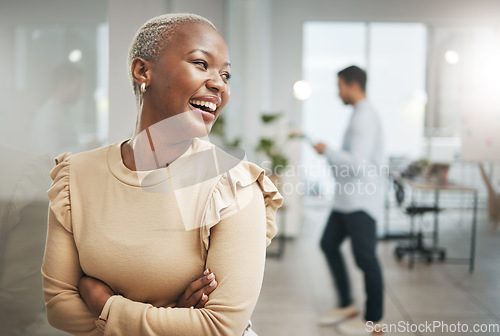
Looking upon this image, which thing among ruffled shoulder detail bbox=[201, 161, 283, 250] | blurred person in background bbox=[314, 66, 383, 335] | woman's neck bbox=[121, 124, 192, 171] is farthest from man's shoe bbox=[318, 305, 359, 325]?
woman's neck bbox=[121, 124, 192, 171]

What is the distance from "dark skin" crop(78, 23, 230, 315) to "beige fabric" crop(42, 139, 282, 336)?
24mm

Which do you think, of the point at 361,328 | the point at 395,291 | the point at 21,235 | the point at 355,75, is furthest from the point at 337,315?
the point at 21,235

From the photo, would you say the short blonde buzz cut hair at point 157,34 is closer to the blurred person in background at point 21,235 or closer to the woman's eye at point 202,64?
the woman's eye at point 202,64

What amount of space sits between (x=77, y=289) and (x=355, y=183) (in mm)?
1865

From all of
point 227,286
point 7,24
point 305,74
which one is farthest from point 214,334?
point 305,74

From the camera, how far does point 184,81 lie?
0.78 meters

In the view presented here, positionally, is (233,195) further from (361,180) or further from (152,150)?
(361,180)

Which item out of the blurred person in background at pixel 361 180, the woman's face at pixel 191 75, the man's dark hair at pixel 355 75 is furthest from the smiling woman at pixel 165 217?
the man's dark hair at pixel 355 75

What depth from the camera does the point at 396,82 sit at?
22.5 ft

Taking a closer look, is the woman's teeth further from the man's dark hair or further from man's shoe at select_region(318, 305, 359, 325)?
man's shoe at select_region(318, 305, 359, 325)

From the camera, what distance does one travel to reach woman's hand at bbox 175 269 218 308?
2.67 feet

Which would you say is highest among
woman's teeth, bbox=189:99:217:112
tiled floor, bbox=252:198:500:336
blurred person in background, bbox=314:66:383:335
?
woman's teeth, bbox=189:99:217:112

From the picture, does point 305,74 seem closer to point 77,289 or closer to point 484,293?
point 484,293

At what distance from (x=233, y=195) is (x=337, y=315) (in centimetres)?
233
